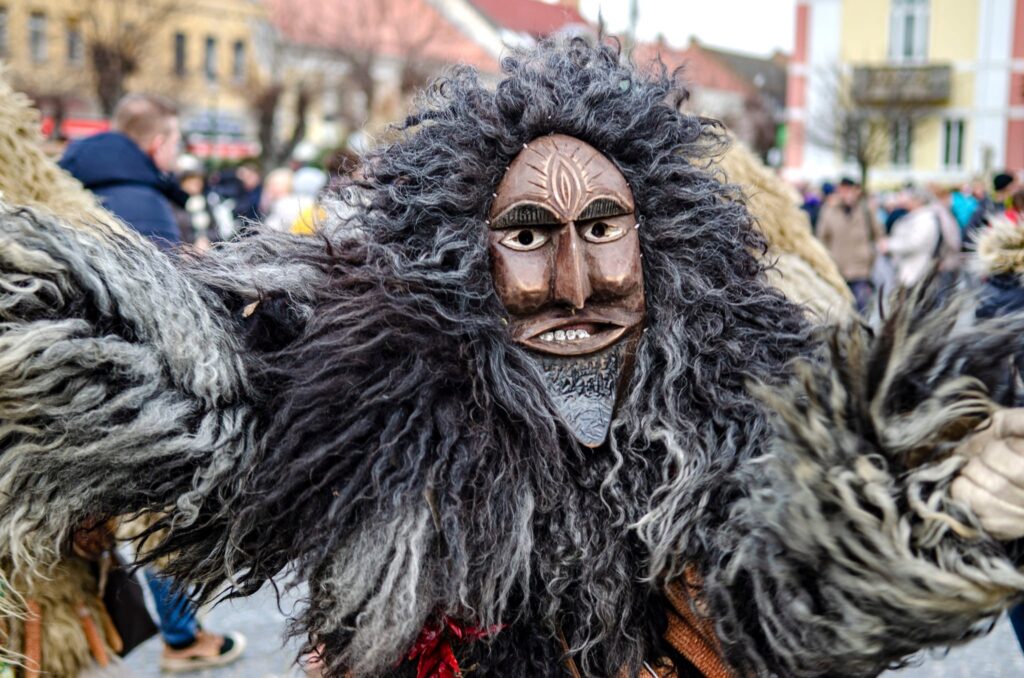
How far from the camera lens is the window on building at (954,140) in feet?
104

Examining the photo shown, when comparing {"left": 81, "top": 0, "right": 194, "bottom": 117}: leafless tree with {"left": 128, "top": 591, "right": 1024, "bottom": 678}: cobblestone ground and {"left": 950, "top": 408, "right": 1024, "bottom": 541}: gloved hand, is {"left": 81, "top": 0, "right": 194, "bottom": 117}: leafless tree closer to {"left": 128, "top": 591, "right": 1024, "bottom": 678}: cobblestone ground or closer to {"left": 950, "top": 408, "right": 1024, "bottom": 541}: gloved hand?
{"left": 128, "top": 591, "right": 1024, "bottom": 678}: cobblestone ground

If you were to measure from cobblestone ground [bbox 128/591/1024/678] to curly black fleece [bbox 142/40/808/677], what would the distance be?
253 cm

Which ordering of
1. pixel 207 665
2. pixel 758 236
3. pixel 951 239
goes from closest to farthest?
pixel 758 236, pixel 207 665, pixel 951 239

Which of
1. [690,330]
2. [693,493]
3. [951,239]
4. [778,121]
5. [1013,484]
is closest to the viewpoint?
[1013,484]

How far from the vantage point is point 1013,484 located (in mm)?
1494

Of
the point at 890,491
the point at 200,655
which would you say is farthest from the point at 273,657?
the point at 890,491

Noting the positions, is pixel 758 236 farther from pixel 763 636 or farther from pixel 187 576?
pixel 187 576

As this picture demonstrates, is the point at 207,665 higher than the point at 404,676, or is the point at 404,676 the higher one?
the point at 404,676

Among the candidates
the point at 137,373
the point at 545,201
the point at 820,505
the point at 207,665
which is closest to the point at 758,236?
the point at 545,201

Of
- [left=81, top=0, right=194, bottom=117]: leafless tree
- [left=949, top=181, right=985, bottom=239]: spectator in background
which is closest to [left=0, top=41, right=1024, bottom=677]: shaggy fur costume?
[left=949, top=181, right=985, bottom=239]: spectator in background

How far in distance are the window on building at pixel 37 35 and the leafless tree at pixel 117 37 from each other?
7130mm

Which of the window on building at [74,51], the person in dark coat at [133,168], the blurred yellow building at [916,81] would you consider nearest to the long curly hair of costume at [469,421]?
the person in dark coat at [133,168]

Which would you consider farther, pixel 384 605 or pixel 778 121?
pixel 778 121

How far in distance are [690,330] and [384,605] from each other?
0.72 metres
